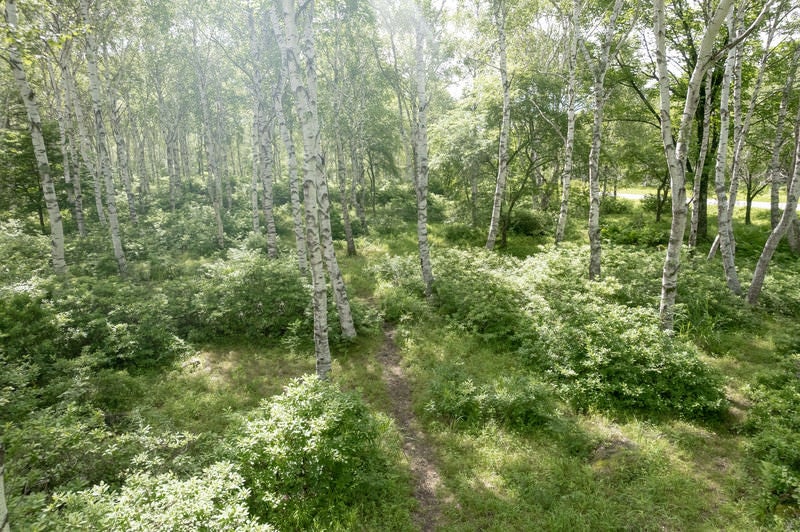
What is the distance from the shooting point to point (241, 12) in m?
17.9

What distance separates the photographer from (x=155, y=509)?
438 cm

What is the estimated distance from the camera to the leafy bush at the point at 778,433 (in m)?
5.46

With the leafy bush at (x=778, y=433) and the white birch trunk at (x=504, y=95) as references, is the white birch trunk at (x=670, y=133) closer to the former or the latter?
the leafy bush at (x=778, y=433)

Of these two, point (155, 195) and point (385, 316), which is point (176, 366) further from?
point (155, 195)

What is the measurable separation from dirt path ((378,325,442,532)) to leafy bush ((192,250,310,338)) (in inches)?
134

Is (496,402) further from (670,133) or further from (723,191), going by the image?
(723,191)

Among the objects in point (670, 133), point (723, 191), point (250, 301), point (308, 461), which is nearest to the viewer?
point (308, 461)

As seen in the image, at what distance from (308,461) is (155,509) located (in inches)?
76.4

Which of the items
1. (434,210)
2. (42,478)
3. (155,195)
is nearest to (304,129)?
(42,478)

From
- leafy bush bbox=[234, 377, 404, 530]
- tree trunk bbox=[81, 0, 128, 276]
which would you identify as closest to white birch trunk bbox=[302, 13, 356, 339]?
leafy bush bbox=[234, 377, 404, 530]

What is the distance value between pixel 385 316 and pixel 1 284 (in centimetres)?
1052

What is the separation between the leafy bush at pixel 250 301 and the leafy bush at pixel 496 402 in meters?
5.45

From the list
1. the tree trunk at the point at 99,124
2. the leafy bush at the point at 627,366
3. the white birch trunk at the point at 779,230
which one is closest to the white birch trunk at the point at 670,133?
the leafy bush at the point at 627,366

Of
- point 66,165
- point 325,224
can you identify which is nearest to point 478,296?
point 325,224
